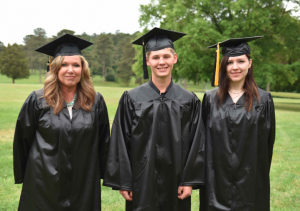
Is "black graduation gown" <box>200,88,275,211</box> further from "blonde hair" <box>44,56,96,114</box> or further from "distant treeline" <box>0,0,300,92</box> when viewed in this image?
"distant treeline" <box>0,0,300,92</box>

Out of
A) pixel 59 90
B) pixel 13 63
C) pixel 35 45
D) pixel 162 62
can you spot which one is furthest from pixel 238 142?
pixel 35 45

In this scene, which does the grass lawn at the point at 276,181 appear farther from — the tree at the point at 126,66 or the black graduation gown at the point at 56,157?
the tree at the point at 126,66

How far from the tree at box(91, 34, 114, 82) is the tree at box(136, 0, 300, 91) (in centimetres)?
3861

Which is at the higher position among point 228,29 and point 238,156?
point 228,29

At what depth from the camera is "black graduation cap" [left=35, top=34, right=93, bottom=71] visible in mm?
3037

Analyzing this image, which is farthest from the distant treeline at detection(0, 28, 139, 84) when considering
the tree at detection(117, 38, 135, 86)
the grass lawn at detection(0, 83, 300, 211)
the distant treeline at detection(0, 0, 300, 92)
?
the grass lawn at detection(0, 83, 300, 211)

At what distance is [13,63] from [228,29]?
38476 millimetres

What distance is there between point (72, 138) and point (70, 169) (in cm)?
32

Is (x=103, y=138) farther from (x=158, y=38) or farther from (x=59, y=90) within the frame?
(x=158, y=38)

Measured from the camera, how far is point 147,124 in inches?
113

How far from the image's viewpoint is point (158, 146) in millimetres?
2832

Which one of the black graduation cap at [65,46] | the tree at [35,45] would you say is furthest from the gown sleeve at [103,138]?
the tree at [35,45]

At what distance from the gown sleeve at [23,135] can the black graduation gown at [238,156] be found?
1.96 meters

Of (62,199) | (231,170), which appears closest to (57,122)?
(62,199)
